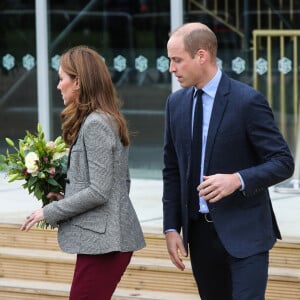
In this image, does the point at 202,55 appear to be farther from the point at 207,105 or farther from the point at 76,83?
the point at 76,83

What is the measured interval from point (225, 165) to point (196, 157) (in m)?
0.13

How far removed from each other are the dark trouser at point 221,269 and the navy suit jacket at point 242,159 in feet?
0.16

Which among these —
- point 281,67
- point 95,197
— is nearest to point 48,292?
point 95,197

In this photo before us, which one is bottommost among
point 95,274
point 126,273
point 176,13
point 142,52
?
point 126,273

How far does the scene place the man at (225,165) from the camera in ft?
13.1

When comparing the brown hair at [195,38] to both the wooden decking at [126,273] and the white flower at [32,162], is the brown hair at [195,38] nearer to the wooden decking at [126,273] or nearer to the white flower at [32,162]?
the white flower at [32,162]

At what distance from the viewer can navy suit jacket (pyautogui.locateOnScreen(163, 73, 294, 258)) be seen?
3.96 m

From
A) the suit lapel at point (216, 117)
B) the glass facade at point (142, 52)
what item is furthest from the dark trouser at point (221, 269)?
the glass facade at point (142, 52)

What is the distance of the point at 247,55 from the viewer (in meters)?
8.39

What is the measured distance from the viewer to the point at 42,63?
9.16m

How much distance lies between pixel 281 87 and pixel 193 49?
445 cm

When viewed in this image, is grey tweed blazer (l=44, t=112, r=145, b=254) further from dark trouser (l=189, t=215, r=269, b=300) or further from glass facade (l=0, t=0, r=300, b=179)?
glass facade (l=0, t=0, r=300, b=179)

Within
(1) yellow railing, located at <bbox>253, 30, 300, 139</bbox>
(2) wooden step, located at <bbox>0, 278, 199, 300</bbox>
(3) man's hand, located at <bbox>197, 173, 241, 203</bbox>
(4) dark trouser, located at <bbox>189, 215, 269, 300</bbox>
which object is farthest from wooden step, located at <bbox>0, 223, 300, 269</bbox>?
(1) yellow railing, located at <bbox>253, 30, 300, 139</bbox>

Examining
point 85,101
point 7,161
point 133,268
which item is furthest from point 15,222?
point 85,101
